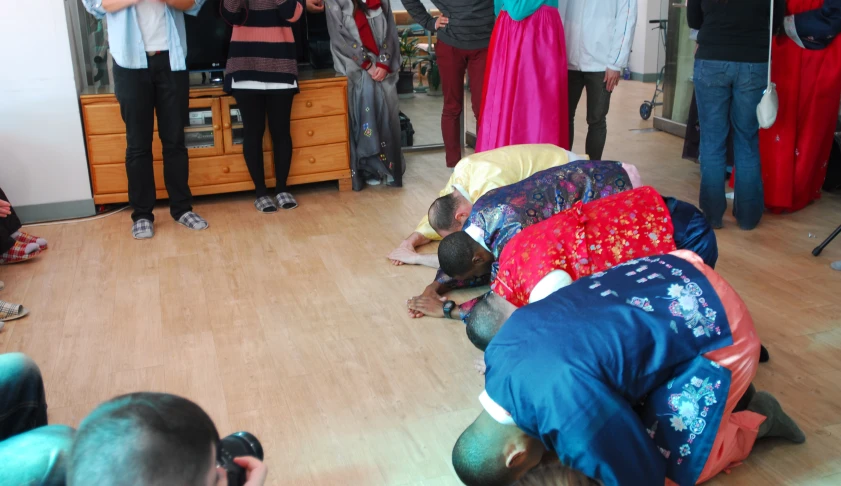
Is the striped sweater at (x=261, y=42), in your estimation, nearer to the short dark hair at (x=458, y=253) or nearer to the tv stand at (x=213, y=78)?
the tv stand at (x=213, y=78)

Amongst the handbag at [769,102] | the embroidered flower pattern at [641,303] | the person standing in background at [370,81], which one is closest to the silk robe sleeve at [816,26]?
the handbag at [769,102]

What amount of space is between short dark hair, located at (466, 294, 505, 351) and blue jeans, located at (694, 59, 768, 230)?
1937 millimetres

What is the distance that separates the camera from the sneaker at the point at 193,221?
3751mm

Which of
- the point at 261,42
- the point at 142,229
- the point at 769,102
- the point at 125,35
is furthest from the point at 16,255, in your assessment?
the point at 769,102

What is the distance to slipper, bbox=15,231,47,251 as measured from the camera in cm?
339

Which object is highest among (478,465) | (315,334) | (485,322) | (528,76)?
(528,76)

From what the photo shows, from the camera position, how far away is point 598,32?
3750 mm

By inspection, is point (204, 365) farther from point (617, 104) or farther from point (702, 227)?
point (617, 104)

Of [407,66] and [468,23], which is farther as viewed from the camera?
[407,66]

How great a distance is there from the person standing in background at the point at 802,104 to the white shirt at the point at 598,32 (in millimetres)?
691

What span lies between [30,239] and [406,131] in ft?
7.94

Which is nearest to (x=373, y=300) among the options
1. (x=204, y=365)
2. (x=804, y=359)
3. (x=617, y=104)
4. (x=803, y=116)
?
(x=204, y=365)

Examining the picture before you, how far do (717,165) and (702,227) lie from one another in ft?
4.69

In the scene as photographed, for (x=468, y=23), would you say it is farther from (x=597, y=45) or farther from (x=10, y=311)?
(x=10, y=311)
